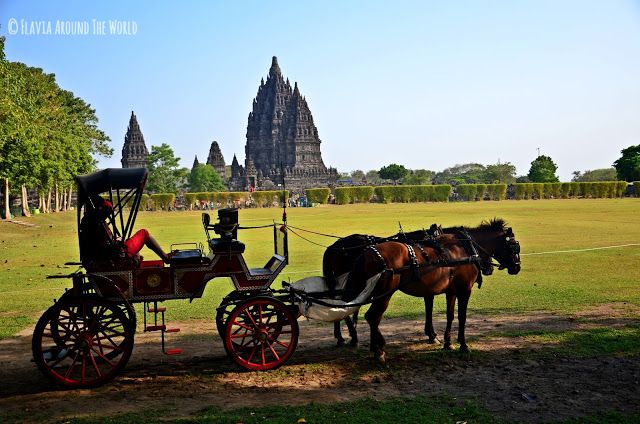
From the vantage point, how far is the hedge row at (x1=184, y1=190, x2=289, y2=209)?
73.6m

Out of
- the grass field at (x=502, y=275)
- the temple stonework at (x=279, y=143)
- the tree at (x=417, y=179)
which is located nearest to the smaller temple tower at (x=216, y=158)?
the temple stonework at (x=279, y=143)

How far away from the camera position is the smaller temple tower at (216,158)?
12469cm

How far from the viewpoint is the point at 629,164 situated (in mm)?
88812

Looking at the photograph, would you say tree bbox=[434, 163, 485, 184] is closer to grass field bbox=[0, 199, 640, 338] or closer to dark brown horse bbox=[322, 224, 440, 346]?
grass field bbox=[0, 199, 640, 338]

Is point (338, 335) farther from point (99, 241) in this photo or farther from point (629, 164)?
point (629, 164)

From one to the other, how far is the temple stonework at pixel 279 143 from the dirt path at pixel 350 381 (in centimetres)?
10210

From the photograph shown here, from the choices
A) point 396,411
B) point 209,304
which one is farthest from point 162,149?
point 396,411

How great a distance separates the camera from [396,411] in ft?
19.4

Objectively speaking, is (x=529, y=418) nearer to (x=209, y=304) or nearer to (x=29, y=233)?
(x=209, y=304)

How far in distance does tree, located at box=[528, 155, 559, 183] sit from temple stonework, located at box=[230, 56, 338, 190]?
3557cm

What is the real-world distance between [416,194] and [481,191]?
8.61 metres

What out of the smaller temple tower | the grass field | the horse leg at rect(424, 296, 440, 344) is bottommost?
the grass field

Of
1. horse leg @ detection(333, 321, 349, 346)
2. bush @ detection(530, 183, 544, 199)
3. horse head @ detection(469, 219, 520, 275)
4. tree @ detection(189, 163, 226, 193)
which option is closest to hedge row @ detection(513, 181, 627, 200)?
bush @ detection(530, 183, 544, 199)

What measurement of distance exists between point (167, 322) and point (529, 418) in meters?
6.68
